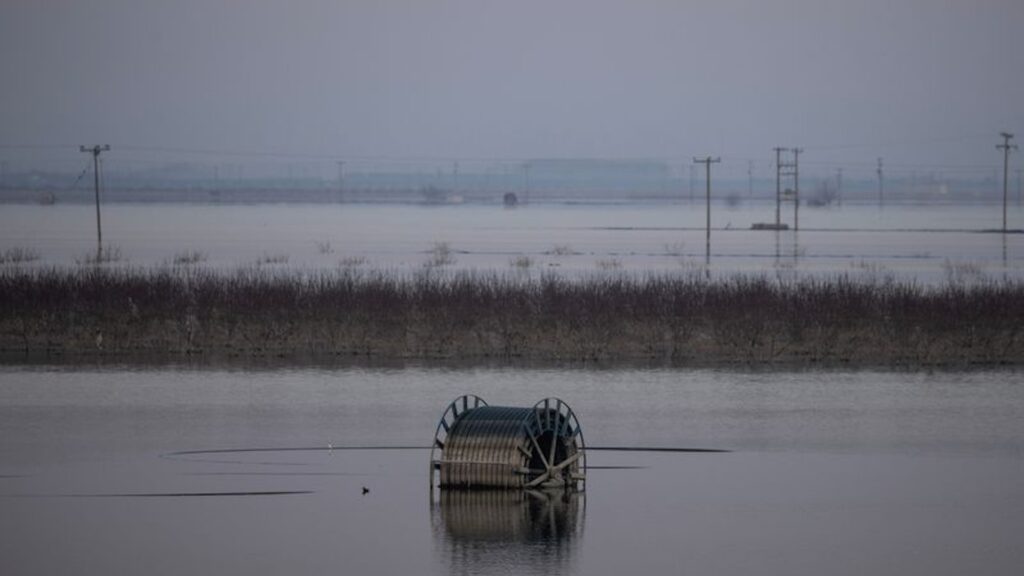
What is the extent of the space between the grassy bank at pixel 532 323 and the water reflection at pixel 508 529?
15.1 metres

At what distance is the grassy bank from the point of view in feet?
109

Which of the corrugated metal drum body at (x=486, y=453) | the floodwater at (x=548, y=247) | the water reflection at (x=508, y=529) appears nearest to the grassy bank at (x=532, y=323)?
the corrugated metal drum body at (x=486, y=453)

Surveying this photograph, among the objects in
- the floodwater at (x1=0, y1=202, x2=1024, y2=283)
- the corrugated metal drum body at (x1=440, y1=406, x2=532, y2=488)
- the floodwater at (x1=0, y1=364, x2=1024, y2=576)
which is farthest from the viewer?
the floodwater at (x1=0, y1=202, x2=1024, y2=283)

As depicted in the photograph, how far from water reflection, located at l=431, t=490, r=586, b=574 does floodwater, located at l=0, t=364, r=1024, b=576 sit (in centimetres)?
4

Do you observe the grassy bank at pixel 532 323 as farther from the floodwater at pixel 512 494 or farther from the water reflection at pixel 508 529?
the water reflection at pixel 508 529

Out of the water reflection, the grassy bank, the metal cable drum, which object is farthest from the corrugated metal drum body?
the grassy bank

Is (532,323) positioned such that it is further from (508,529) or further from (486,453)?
(508,529)

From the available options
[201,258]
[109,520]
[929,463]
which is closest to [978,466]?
[929,463]

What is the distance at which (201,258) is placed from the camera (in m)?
64.0

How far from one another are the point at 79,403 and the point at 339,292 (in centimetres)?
1148

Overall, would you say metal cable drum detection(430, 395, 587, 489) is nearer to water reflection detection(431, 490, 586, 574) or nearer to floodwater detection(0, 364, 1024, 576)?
water reflection detection(431, 490, 586, 574)

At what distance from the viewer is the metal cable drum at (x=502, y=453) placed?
17750mm

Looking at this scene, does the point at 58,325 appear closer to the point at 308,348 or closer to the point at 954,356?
the point at 308,348

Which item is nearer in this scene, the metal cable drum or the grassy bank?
the metal cable drum
